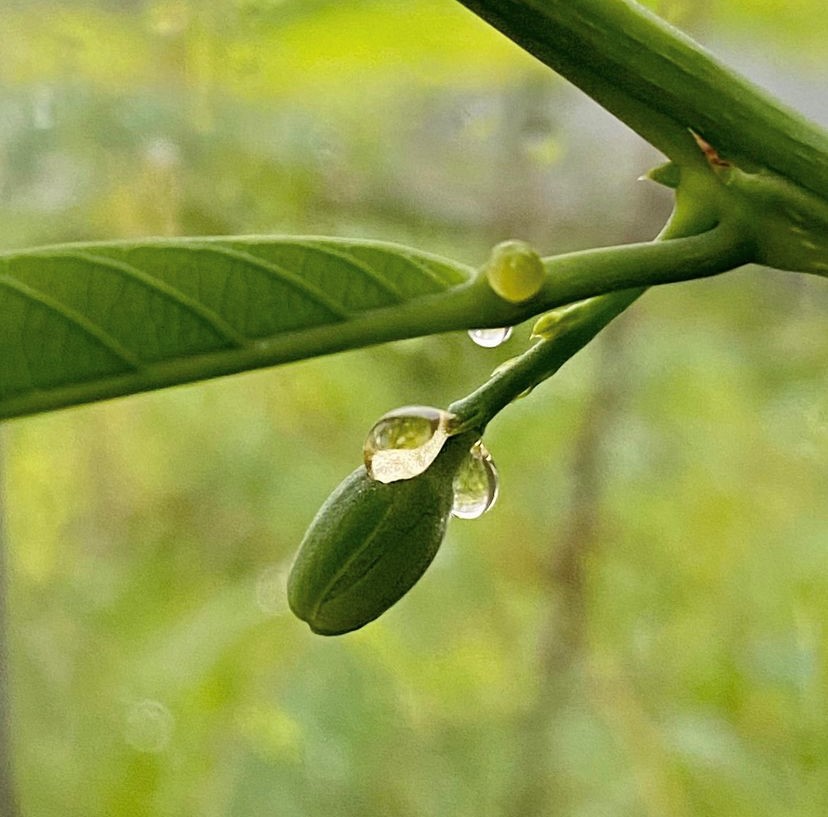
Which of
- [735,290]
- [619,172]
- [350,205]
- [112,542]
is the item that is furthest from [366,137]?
[112,542]

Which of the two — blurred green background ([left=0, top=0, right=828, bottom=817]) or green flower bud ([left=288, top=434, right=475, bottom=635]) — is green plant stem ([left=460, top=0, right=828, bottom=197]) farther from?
blurred green background ([left=0, top=0, right=828, bottom=817])

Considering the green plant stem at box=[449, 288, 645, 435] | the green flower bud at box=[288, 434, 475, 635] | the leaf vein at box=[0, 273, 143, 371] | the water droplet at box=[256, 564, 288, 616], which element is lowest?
the green plant stem at box=[449, 288, 645, 435]

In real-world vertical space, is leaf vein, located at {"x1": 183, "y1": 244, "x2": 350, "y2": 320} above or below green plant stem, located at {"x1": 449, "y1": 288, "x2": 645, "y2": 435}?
above

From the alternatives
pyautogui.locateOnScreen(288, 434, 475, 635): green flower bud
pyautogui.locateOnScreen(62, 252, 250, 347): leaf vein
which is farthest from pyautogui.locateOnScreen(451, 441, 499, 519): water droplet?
pyautogui.locateOnScreen(62, 252, 250, 347): leaf vein

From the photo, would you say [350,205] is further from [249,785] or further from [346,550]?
[346,550]

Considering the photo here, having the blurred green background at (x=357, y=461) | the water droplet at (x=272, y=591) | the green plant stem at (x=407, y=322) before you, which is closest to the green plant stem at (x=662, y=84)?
the green plant stem at (x=407, y=322)
